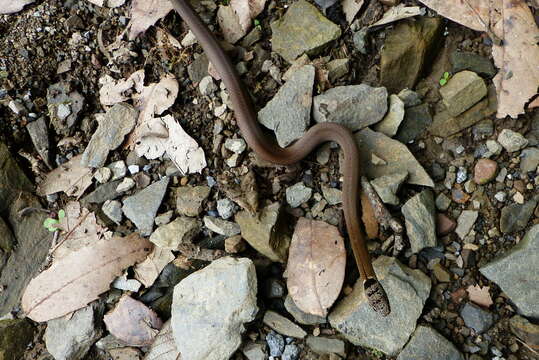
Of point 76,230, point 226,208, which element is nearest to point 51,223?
point 76,230

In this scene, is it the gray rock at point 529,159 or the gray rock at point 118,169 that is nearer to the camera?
the gray rock at point 529,159

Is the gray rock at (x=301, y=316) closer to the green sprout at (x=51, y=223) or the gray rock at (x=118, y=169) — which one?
the gray rock at (x=118, y=169)

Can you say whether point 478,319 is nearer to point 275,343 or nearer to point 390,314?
point 390,314

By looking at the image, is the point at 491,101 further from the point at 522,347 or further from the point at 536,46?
the point at 522,347

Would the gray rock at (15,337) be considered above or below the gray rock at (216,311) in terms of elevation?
above

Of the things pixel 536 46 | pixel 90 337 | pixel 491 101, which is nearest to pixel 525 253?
pixel 491 101

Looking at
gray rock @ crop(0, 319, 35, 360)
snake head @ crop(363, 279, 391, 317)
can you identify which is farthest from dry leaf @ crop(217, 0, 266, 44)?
gray rock @ crop(0, 319, 35, 360)

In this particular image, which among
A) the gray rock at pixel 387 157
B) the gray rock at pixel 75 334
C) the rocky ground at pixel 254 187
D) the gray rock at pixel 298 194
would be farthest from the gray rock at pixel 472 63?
the gray rock at pixel 75 334
